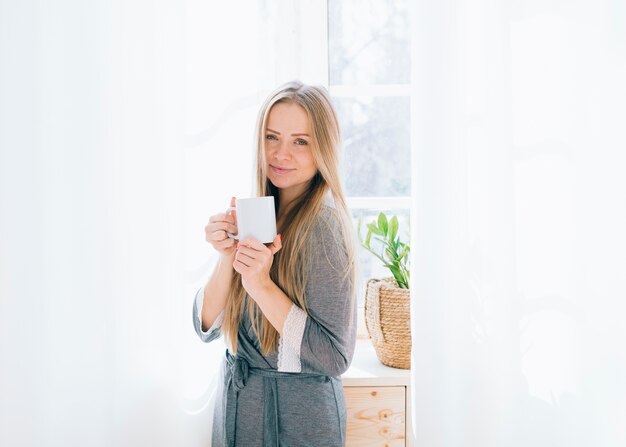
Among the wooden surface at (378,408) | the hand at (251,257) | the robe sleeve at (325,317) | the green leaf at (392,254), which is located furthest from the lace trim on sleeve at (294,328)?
the green leaf at (392,254)

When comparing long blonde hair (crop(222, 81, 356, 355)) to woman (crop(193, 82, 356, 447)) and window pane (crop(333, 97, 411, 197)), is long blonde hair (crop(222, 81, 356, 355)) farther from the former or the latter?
window pane (crop(333, 97, 411, 197))

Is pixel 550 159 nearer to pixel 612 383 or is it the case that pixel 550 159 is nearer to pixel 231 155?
pixel 612 383

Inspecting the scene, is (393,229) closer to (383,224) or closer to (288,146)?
(383,224)

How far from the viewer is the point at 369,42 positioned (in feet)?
5.90

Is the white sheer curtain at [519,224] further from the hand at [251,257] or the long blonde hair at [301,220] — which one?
the hand at [251,257]

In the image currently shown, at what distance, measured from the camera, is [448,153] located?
1202mm

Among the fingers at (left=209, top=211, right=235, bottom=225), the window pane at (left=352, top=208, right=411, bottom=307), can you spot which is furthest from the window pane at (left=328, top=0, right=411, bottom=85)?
the fingers at (left=209, top=211, right=235, bottom=225)

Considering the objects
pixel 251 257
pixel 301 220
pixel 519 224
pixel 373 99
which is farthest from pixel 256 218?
pixel 373 99

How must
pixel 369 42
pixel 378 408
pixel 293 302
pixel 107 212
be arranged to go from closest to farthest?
pixel 107 212
pixel 293 302
pixel 378 408
pixel 369 42

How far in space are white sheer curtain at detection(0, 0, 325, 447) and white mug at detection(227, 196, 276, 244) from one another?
127mm

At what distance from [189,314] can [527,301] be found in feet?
2.32

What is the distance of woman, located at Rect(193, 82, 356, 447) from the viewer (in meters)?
1.08

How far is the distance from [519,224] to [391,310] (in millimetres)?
455

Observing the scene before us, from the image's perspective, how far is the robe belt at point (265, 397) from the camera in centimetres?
114
